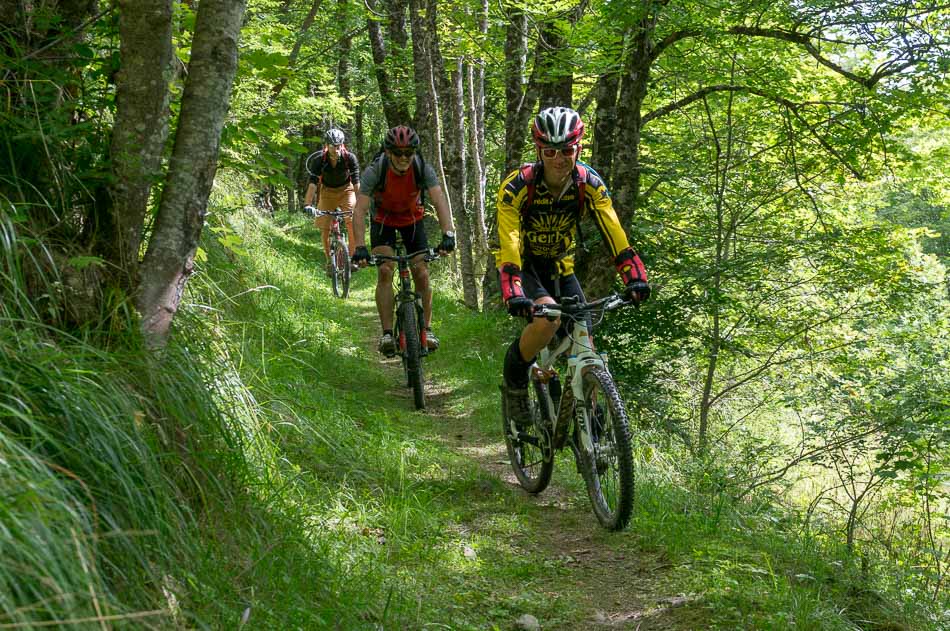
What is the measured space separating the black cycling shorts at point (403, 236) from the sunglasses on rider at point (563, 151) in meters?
3.53

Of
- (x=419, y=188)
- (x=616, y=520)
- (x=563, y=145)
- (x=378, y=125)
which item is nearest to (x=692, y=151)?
(x=419, y=188)

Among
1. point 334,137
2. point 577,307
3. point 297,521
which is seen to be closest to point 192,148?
point 297,521

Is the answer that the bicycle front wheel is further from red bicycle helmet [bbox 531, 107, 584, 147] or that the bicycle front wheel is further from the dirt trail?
red bicycle helmet [bbox 531, 107, 584, 147]

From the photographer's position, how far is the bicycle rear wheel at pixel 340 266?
14000 millimetres

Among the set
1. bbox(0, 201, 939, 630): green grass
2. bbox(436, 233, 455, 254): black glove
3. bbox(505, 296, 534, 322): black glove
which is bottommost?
bbox(0, 201, 939, 630): green grass

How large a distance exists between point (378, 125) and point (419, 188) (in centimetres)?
2627

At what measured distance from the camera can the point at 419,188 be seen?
26.9 feet

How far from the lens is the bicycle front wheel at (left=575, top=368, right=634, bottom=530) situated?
4.48m

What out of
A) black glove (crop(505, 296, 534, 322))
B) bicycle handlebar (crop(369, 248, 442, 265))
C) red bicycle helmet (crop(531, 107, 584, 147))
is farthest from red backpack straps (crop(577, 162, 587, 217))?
bicycle handlebar (crop(369, 248, 442, 265))

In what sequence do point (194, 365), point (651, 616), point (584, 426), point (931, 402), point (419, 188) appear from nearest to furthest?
point (194, 365), point (651, 616), point (584, 426), point (931, 402), point (419, 188)

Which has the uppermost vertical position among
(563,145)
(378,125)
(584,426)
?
(378,125)

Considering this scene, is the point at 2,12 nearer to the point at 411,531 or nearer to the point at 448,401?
the point at 411,531

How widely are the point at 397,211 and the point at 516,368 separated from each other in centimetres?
319

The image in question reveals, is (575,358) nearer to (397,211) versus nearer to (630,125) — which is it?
(397,211)
